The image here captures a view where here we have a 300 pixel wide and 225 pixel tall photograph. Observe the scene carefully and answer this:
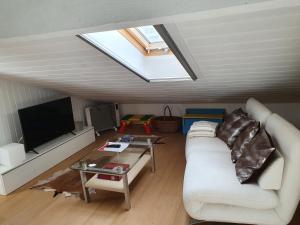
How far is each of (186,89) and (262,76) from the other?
40.9 inches

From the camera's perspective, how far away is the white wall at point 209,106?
3.71 meters

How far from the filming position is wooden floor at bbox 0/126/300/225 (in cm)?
209

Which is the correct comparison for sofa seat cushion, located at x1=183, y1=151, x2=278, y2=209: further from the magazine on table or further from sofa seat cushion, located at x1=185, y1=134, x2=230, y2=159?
the magazine on table

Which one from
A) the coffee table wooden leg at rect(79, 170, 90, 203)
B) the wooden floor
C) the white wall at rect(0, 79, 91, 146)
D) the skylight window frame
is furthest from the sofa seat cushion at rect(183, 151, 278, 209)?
the white wall at rect(0, 79, 91, 146)

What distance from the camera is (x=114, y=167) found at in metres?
2.29

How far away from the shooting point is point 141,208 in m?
2.22

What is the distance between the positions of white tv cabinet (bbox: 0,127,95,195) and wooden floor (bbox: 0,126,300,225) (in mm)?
113

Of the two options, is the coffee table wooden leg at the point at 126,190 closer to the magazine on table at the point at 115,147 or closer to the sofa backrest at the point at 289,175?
the magazine on table at the point at 115,147

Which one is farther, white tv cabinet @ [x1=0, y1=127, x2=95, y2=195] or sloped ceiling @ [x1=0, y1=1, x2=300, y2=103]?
white tv cabinet @ [x1=0, y1=127, x2=95, y2=195]

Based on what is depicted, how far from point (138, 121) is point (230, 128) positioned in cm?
214

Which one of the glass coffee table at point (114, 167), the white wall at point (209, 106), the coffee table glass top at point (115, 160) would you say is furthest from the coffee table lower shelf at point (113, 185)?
the white wall at point (209, 106)

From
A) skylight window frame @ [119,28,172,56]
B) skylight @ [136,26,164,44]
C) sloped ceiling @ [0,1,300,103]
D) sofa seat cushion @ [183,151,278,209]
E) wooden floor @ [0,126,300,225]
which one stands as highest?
skylight @ [136,26,164,44]

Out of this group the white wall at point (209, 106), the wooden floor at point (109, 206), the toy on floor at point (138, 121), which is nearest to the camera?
the wooden floor at point (109, 206)

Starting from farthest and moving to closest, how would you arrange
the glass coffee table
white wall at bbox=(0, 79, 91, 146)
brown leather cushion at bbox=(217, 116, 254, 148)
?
white wall at bbox=(0, 79, 91, 146) → brown leather cushion at bbox=(217, 116, 254, 148) → the glass coffee table
